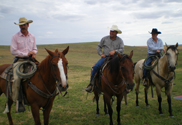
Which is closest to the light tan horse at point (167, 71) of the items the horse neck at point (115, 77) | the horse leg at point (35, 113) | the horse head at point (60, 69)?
the horse neck at point (115, 77)

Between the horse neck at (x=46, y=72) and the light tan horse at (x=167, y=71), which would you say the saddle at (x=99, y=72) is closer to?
the horse neck at (x=46, y=72)

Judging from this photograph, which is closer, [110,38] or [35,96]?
[35,96]

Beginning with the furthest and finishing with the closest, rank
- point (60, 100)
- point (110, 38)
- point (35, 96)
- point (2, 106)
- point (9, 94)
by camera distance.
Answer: point (60, 100)
point (2, 106)
point (110, 38)
point (9, 94)
point (35, 96)

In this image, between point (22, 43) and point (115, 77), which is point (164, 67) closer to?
point (115, 77)

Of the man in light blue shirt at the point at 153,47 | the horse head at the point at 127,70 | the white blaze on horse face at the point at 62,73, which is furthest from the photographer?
the man in light blue shirt at the point at 153,47

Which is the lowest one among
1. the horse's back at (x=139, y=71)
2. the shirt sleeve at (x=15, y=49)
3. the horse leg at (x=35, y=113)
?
the horse leg at (x=35, y=113)

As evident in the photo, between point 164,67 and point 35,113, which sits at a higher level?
point 164,67

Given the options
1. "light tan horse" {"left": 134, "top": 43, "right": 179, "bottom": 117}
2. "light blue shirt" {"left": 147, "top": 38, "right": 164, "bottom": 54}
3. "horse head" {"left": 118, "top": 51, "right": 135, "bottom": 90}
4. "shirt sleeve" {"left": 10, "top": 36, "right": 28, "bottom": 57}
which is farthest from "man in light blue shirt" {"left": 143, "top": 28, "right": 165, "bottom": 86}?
"shirt sleeve" {"left": 10, "top": 36, "right": 28, "bottom": 57}

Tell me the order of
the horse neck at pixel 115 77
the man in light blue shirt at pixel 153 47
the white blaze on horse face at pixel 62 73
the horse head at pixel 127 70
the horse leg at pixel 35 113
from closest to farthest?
1. the white blaze on horse face at pixel 62 73
2. the horse leg at pixel 35 113
3. the horse head at pixel 127 70
4. the horse neck at pixel 115 77
5. the man in light blue shirt at pixel 153 47

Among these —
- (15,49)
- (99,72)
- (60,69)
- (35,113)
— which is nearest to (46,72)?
(60,69)

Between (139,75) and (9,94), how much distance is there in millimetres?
5722

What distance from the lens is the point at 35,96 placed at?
3543 millimetres

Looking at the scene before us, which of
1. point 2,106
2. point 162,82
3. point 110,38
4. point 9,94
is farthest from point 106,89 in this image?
point 2,106

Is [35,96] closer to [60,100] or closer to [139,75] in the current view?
[60,100]
